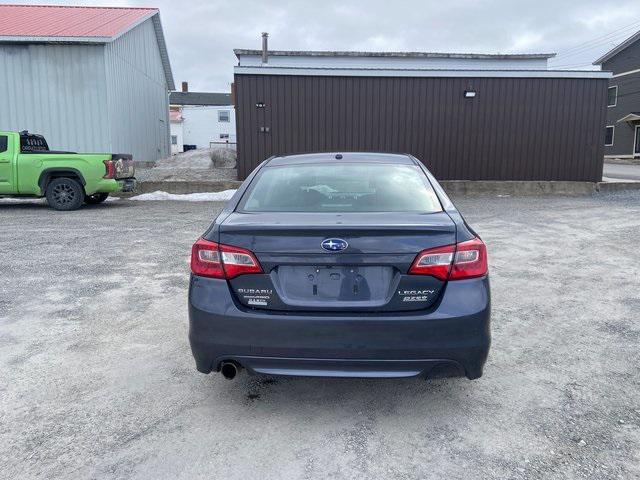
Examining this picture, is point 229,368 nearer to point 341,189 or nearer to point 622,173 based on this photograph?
point 341,189

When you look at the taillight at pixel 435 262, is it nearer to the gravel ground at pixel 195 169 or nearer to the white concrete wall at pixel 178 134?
the gravel ground at pixel 195 169

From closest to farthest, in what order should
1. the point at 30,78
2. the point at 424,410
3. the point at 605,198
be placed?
the point at 424,410 → the point at 605,198 → the point at 30,78

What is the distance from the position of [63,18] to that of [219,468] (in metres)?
20.6

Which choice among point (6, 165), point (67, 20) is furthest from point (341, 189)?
point (67, 20)

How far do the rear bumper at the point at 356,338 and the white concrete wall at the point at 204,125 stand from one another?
44.9 m

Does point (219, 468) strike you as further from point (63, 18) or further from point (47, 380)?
point (63, 18)

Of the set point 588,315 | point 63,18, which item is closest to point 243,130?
point 63,18

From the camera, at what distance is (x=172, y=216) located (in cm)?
1091

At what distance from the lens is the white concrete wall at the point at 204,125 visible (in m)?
46.1

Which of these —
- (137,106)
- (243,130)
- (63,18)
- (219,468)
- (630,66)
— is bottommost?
(219,468)

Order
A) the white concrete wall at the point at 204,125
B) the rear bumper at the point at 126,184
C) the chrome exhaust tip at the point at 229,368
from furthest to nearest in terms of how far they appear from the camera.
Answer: the white concrete wall at the point at 204,125 < the rear bumper at the point at 126,184 < the chrome exhaust tip at the point at 229,368

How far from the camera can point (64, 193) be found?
37.8ft

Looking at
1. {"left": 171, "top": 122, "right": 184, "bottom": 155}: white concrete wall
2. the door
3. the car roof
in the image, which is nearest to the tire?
the door

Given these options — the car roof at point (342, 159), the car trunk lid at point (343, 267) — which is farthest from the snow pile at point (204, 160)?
the car trunk lid at point (343, 267)
